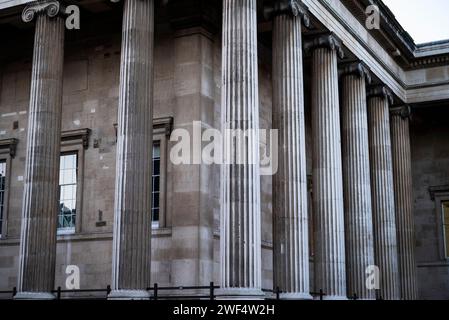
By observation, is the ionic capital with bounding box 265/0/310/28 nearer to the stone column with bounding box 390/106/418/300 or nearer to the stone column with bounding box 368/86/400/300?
the stone column with bounding box 368/86/400/300

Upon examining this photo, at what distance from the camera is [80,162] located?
27.0 m

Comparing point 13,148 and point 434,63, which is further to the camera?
point 434,63

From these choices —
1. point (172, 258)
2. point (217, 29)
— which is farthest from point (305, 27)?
point (172, 258)

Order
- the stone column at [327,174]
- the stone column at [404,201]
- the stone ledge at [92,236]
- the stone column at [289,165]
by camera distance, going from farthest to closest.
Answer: the stone column at [404,201] < the stone column at [327,174] < the stone ledge at [92,236] < the stone column at [289,165]

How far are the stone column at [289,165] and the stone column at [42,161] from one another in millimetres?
7354

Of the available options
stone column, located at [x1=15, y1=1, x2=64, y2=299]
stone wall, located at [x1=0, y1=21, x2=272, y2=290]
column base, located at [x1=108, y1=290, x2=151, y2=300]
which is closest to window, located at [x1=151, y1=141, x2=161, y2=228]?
stone wall, located at [x1=0, y1=21, x2=272, y2=290]

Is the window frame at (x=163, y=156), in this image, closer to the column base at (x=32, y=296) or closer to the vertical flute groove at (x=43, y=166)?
the vertical flute groove at (x=43, y=166)

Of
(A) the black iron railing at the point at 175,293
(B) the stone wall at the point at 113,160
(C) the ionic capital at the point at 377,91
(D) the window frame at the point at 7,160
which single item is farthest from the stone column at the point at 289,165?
(D) the window frame at the point at 7,160

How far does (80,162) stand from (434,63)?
764 inches

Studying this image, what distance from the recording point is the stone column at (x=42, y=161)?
22.1 meters
